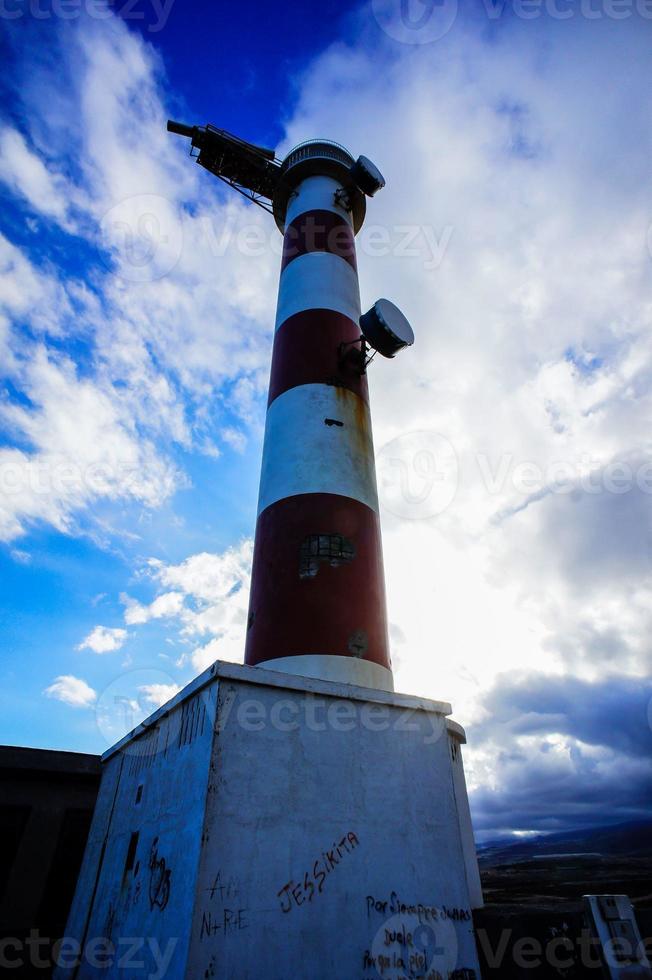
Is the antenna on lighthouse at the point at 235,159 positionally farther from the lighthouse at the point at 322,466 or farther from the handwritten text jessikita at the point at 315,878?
the handwritten text jessikita at the point at 315,878

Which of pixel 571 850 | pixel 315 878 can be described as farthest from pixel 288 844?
pixel 571 850

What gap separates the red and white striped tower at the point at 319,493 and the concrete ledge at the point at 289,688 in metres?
0.77

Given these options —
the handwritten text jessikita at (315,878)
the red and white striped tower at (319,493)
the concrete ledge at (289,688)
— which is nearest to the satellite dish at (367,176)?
the red and white striped tower at (319,493)

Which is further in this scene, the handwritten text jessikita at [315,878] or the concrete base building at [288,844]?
the handwritten text jessikita at [315,878]

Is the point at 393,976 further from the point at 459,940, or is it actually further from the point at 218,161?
the point at 218,161

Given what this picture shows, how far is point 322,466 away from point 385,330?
2917 mm

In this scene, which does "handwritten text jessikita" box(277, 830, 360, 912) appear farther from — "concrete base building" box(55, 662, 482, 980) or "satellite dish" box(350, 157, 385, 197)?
"satellite dish" box(350, 157, 385, 197)

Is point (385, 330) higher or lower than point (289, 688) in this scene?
higher

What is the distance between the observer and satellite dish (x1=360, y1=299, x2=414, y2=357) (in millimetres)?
9312

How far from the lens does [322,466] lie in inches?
330

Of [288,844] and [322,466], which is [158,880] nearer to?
[288,844]

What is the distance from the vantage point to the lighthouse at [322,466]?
7.14 metres

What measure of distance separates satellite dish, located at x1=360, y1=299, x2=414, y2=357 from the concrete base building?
6.15 meters

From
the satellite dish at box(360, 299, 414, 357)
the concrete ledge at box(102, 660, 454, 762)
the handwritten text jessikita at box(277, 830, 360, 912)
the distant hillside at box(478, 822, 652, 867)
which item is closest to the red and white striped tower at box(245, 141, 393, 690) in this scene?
the satellite dish at box(360, 299, 414, 357)
